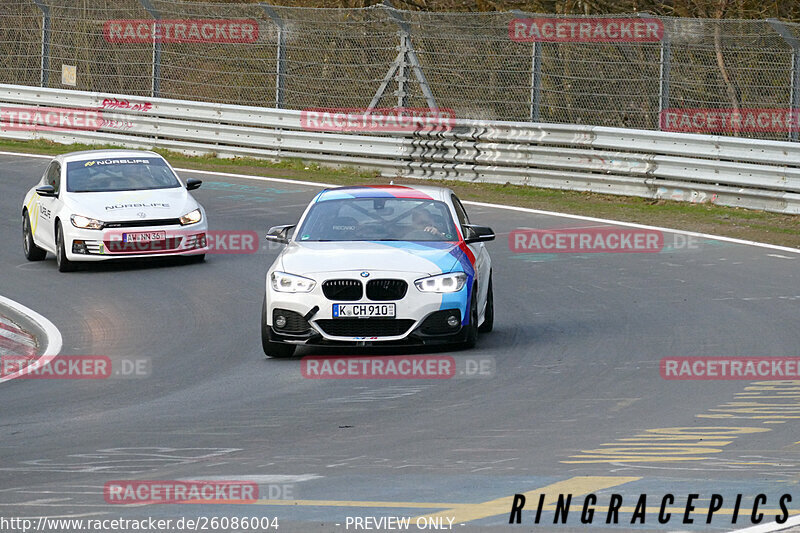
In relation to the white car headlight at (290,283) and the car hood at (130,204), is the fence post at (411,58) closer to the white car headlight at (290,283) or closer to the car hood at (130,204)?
the car hood at (130,204)

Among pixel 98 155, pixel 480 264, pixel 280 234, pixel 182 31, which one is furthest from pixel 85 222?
pixel 182 31

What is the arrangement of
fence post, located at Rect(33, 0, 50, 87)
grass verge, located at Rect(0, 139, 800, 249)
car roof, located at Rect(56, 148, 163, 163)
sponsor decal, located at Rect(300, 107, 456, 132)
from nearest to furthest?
car roof, located at Rect(56, 148, 163, 163)
grass verge, located at Rect(0, 139, 800, 249)
sponsor decal, located at Rect(300, 107, 456, 132)
fence post, located at Rect(33, 0, 50, 87)

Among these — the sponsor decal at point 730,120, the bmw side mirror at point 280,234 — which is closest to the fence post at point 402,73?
the sponsor decal at point 730,120

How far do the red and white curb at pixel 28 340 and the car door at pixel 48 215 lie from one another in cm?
283

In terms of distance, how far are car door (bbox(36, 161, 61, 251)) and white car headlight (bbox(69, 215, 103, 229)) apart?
49cm

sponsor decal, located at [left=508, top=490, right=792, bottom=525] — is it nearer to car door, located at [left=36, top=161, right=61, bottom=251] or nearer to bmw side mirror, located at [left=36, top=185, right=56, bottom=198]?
car door, located at [left=36, top=161, right=61, bottom=251]

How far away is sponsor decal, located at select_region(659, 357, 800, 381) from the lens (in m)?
11.0

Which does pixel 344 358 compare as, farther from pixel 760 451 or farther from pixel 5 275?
pixel 5 275

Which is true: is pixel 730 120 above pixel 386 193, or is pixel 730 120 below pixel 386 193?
above

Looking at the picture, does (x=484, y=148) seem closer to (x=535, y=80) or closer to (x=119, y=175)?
(x=535, y=80)

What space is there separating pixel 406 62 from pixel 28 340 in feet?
44.1

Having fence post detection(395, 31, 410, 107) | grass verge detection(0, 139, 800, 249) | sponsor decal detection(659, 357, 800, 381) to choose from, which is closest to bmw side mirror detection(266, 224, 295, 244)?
sponsor decal detection(659, 357, 800, 381)

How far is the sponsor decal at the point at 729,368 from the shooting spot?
11.0 meters

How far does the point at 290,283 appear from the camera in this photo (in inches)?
470
